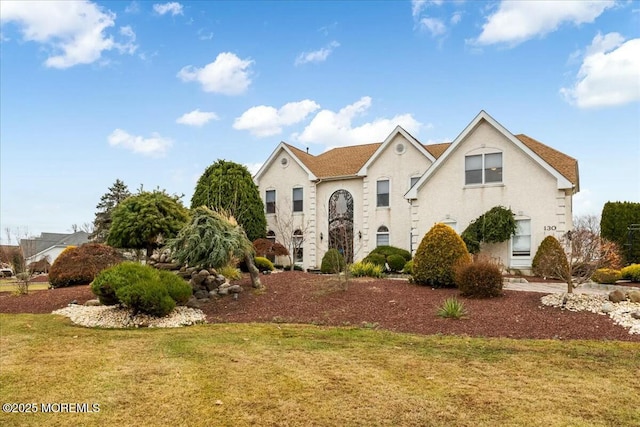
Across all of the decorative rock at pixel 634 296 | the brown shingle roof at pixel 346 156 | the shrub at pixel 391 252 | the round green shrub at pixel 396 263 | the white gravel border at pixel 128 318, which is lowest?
the white gravel border at pixel 128 318

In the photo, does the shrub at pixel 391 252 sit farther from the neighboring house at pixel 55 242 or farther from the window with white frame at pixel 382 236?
the neighboring house at pixel 55 242

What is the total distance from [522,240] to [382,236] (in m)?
8.30

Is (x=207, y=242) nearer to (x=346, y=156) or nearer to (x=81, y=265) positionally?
(x=81, y=265)

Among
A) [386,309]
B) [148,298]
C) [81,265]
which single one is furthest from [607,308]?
[81,265]

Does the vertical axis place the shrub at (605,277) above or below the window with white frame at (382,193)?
below

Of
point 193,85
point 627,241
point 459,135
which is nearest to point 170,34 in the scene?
point 193,85

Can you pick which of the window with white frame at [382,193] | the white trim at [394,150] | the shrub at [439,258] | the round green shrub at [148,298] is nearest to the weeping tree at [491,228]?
the white trim at [394,150]

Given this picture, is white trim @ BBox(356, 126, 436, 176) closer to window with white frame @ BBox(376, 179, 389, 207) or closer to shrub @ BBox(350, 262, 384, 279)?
window with white frame @ BBox(376, 179, 389, 207)

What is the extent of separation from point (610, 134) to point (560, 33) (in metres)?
4.04

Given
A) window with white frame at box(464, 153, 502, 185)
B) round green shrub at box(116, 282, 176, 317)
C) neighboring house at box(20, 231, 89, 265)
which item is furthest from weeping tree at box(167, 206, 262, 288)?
neighboring house at box(20, 231, 89, 265)

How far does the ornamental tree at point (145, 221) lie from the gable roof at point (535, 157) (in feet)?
37.7

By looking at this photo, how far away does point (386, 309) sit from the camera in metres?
10.8

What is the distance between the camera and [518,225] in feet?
65.1

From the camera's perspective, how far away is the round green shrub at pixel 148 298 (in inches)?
404
